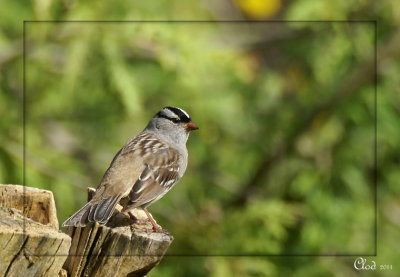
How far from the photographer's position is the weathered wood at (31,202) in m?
4.32

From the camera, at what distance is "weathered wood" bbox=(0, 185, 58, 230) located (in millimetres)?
4320

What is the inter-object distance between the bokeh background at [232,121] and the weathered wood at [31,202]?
3787mm

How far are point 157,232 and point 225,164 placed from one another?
268 inches

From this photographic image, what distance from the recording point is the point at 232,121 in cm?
1083

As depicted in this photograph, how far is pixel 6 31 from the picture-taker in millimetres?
9273

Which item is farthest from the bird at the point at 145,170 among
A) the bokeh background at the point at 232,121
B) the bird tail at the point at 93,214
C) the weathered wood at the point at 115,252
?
the bokeh background at the point at 232,121

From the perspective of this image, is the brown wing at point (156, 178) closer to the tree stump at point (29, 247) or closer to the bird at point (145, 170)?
the bird at point (145, 170)


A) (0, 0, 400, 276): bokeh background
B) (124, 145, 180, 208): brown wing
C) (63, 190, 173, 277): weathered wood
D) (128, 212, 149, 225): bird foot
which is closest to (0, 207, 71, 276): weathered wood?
(63, 190, 173, 277): weathered wood

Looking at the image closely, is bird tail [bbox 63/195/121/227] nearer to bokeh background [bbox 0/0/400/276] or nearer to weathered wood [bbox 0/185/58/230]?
weathered wood [bbox 0/185/58/230]

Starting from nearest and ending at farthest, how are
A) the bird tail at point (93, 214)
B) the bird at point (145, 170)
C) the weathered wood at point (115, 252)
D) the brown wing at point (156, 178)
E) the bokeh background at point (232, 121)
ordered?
the weathered wood at point (115, 252) → the bird tail at point (93, 214) → the bird at point (145, 170) → the brown wing at point (156, 178) → the bokeh background at point (232, 121)

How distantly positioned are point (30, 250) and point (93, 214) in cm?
72

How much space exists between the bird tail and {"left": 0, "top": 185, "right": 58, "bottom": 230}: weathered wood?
0.43 ft

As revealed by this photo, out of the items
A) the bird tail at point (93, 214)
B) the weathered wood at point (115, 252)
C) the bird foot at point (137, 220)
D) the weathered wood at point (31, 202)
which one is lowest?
the weathered wood at point (115, 252)

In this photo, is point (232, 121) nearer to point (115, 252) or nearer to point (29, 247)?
point (115, 252)
